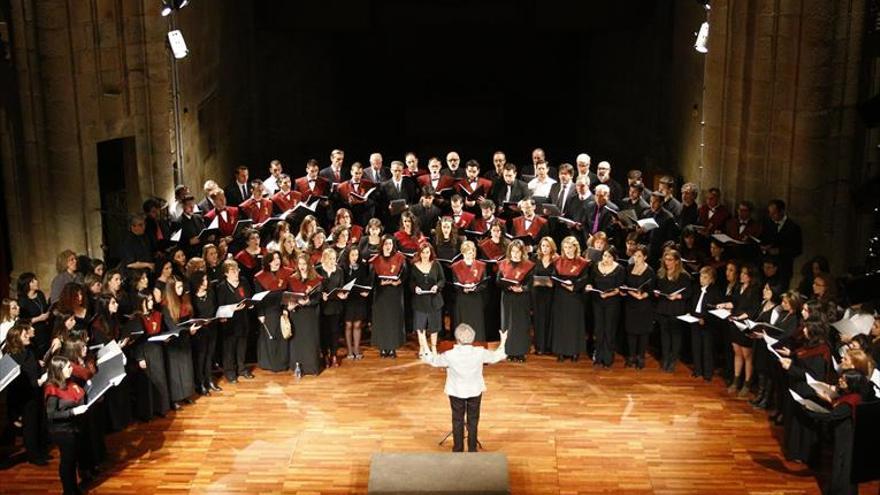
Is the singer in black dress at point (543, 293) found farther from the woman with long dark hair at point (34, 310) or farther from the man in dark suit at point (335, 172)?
→ the woman with long dark hair at point (34, 310)

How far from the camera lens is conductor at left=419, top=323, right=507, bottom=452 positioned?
10.4 m

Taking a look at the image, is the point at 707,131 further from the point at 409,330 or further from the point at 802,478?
the point at 802,478

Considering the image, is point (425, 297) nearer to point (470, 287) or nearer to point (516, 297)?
point (470, 287)

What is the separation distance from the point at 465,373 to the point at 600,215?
4.57 meters

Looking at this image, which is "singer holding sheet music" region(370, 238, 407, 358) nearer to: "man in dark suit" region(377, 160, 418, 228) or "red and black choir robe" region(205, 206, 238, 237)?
"red and black choir robe" region(205, 206, 238, 237)

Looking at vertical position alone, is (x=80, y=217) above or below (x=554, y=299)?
above

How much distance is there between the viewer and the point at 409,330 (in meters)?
14.2

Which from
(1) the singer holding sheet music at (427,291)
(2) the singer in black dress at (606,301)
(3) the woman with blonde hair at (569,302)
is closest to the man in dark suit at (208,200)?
(1) the singer holding sheet music at (427,291)

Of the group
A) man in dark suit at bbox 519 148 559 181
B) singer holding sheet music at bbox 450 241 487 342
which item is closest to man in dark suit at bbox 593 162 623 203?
man in dark suit at bbox 519 148 559 181

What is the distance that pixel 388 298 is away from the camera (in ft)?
43.5

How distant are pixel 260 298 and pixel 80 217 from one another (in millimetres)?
2708

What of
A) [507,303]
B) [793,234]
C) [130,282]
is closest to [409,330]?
[507,303]

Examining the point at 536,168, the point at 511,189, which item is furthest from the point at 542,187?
the point at 511,189

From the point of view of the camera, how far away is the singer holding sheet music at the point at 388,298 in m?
13.1
